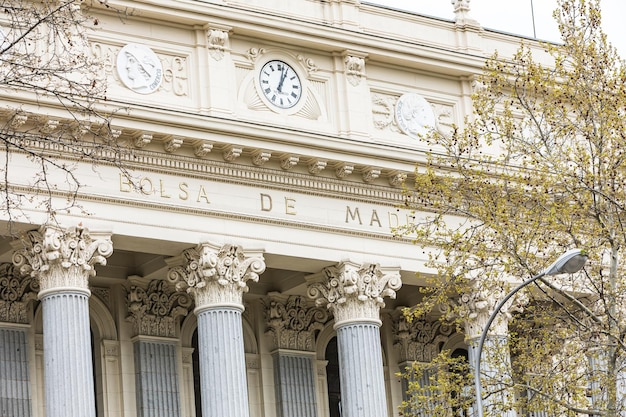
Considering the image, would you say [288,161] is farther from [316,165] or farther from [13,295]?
[13,295]

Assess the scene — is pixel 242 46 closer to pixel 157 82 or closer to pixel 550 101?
pixel 157 82

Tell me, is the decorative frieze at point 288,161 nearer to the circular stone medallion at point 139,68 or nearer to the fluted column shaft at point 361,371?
the circular stone medallion at point 139,68

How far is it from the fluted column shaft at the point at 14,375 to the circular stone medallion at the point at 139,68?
6176 millimetres

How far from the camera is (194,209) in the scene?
121 ft

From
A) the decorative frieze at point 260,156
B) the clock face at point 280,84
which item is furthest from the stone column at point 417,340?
the decorative frieze at point 260,156

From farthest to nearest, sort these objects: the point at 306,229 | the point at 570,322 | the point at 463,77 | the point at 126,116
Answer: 1. the point at 463,77
2. the point at 306,229
3. the point at 126,116
4. the point at 570,322

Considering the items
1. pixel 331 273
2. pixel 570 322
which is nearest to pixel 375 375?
pixel 331 273

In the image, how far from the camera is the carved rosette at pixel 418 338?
146 feet

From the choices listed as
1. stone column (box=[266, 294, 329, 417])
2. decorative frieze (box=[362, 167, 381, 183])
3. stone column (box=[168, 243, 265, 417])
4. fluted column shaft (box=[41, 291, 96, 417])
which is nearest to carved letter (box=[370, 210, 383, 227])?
decorative frieze (box=[362, 167, 381, 183])

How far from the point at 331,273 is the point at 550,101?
338 inches

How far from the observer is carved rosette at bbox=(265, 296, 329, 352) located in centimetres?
4219

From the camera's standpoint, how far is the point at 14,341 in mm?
37938

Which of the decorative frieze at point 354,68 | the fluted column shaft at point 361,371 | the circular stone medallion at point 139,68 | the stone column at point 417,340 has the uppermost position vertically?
the decorative frieze at point 354,68

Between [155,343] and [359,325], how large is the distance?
4.83 m
